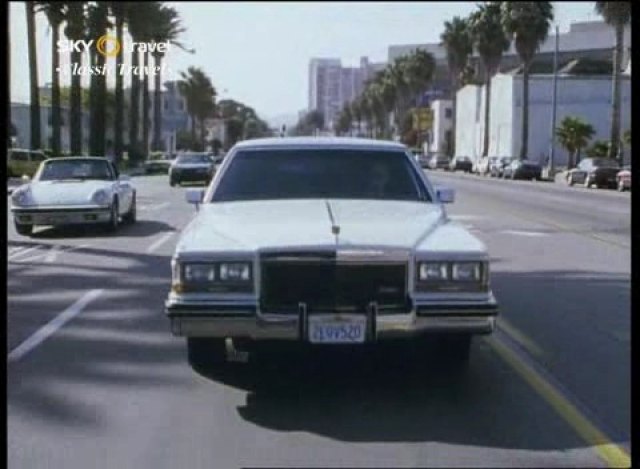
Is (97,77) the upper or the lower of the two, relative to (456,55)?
lower

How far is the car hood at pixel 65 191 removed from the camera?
19812mm

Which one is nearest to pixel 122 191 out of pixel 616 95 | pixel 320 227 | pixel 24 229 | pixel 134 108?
pixel 24 229

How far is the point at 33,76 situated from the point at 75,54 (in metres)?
1.61

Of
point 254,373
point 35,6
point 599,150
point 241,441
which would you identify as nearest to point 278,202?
point 254,373

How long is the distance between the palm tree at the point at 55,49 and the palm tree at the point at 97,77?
38 cm

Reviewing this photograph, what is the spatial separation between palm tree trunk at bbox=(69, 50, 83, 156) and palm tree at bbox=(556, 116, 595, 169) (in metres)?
48.1

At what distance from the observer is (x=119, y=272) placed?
1448cm

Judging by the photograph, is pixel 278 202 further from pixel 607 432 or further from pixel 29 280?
pixel 29 280

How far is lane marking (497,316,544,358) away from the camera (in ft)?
29.4

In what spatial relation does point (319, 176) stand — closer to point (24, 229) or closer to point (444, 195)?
point (444, 195)

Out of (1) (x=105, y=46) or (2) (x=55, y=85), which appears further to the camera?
(2) (x=55, y=85)

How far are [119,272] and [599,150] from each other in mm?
52537

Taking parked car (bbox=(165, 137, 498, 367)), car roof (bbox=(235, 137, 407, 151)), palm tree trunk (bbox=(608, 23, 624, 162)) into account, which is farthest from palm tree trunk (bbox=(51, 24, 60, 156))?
palm tree trunk (bbox=(608, 23, 624, 162))

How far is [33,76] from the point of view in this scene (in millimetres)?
13414
